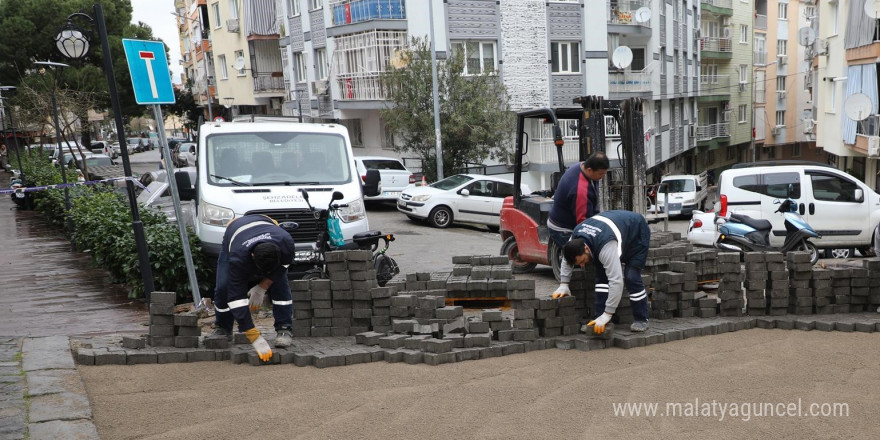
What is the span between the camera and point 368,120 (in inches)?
1286

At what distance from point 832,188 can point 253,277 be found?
12.0 metres

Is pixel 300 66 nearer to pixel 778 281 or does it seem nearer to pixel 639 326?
pixel 778 281

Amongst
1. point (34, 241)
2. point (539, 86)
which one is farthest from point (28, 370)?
point (539, 86)

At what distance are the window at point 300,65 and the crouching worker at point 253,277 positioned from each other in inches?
1184

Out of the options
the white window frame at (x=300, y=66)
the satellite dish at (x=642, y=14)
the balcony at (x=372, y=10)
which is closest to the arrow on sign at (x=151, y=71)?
the balcony at (x=372, y=10)

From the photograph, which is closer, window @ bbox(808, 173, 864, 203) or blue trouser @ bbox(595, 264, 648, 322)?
blue trouser @ bbox(595, 264, 648, 322)

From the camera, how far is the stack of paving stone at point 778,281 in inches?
304

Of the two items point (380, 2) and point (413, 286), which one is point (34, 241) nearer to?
point (413, 286)

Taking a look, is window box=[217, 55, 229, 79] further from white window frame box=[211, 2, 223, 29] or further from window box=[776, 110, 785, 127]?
window box=[776, 110, 785, 127]

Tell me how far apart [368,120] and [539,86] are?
300 inches

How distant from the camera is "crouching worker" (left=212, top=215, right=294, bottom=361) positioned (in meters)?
6.40

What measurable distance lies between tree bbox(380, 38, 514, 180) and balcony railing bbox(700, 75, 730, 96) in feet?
76.6

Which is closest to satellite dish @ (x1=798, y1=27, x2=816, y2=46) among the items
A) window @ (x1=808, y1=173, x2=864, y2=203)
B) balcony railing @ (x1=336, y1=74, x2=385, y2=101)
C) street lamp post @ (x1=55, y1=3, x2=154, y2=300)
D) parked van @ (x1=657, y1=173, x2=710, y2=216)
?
parked van @ (x1=657, y1=173, x2=710, y2=216)

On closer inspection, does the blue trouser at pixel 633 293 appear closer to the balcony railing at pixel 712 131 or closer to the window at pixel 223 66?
the balcony railing at pixel 712 131
